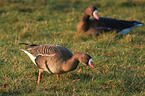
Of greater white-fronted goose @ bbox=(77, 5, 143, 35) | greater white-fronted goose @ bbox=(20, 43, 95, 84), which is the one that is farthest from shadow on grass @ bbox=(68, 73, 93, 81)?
greater white-fronted goose @ bbox=(77, 5, 143, 35)

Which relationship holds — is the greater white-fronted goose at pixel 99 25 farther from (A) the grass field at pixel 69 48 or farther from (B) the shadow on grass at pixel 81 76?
(B) the shadow on grass at pixel 81 76

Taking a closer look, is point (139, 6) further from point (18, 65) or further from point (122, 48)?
point (18, 65)

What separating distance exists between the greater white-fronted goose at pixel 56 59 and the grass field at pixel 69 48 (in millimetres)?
334

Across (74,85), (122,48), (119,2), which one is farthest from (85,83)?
(119,2)

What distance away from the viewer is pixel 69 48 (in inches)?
232

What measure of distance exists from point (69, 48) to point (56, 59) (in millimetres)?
1879

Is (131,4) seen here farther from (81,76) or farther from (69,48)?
(81,76)

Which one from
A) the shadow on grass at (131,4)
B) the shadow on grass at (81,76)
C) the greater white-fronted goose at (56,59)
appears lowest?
the shadow on grass at (81,76)

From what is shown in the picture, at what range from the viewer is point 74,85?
4105 millimetres

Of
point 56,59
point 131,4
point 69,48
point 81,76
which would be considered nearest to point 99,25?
point 69,48

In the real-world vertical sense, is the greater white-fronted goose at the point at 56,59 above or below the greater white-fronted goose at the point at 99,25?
below

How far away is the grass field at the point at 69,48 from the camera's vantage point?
13.1ft

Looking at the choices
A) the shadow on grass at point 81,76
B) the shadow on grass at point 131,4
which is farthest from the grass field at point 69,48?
the shadow on grass at point 131,4

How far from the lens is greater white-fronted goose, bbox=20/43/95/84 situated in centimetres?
384
